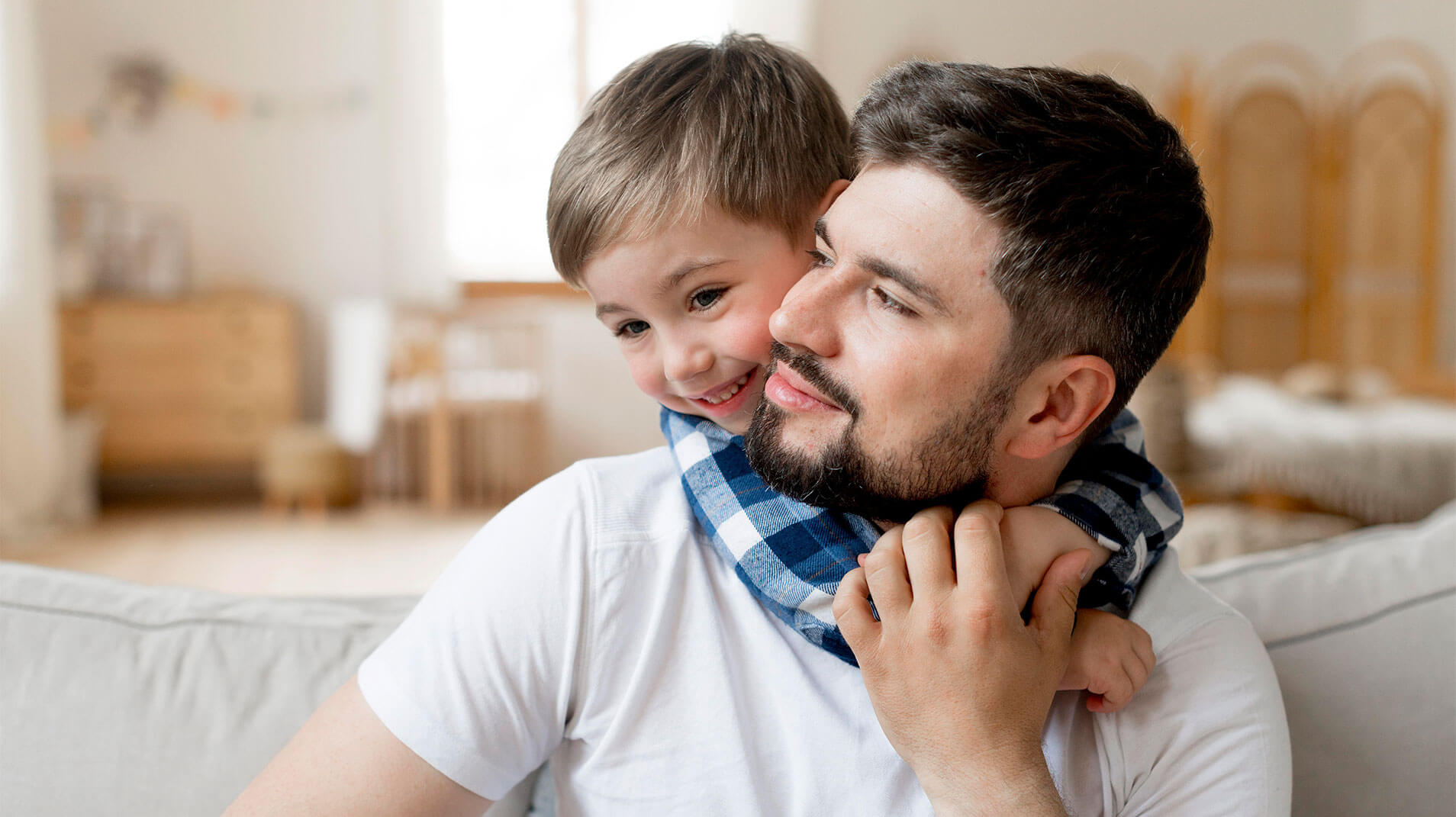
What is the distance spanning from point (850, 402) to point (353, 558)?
380 centimetres

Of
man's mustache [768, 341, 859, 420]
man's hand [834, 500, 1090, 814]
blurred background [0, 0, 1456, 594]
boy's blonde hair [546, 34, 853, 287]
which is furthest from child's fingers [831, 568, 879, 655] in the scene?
blurred background [0, 0, 1456, 594]

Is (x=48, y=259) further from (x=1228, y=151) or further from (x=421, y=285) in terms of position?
(x=1228, y=151)

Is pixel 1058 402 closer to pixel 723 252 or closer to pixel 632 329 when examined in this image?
pixel 723 252

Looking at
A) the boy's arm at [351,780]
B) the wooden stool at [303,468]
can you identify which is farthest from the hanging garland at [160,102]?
the boy's arm at [351,780]

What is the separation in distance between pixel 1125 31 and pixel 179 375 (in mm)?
5472

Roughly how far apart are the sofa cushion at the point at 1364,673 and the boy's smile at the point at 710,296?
0.57 m

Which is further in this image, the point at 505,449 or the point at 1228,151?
the point at 1228,151

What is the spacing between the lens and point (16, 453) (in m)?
4.34

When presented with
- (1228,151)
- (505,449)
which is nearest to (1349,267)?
(1228,151)

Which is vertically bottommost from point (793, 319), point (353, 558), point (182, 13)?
point (353, 558)

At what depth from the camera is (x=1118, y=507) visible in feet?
3.07

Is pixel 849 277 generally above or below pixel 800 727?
above

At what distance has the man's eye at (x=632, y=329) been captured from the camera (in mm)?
1119

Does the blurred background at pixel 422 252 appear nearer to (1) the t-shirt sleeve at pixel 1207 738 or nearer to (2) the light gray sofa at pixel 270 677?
(2) the light gray sofa at pixel 270 677
